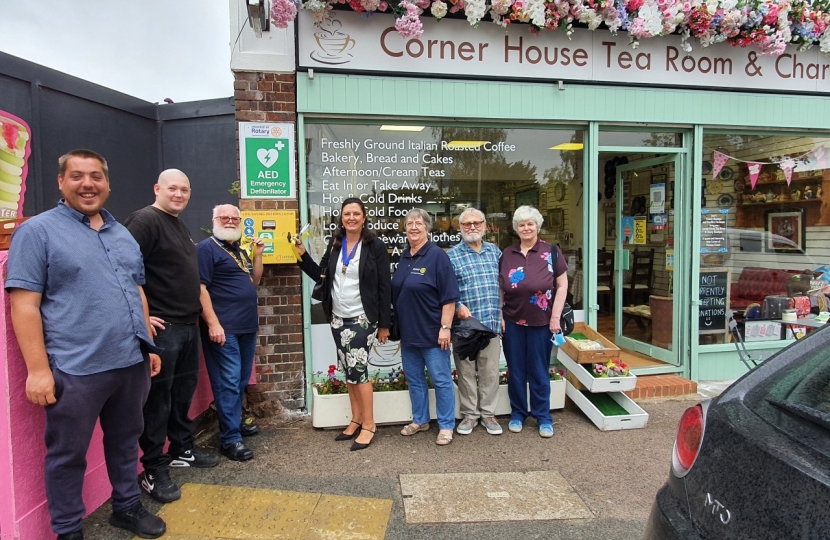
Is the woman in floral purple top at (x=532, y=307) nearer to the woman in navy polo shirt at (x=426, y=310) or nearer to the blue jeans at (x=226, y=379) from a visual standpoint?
the woman in navy polo shirt at (x=426, y=310)

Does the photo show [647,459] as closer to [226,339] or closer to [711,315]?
[711,315]

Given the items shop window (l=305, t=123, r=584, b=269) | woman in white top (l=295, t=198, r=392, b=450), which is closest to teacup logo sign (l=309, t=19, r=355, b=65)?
shop window (l=305, t=123, r=584, b=269)

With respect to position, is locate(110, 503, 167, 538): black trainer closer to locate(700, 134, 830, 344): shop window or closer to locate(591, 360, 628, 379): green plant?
locate(591, 360, 628, 379): green plant

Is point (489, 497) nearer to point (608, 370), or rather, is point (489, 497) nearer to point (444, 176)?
point (608, 370)

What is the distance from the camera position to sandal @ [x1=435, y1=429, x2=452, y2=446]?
13.4 feet

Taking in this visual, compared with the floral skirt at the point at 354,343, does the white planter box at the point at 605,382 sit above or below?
below

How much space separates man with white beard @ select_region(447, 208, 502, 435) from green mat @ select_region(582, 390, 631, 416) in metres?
0.95

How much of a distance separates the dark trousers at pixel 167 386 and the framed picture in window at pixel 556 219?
351cm

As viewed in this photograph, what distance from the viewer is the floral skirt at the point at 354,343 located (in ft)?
13.0

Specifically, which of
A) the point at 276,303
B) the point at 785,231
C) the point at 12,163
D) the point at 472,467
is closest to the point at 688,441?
the point at 472,467

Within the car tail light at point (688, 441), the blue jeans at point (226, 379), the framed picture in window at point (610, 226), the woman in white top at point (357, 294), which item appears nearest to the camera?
the car tail light at point (688, 441)

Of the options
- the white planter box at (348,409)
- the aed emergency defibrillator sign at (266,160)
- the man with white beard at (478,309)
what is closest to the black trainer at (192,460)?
the white planter box at (348,409)

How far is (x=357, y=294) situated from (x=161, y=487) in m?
1.75

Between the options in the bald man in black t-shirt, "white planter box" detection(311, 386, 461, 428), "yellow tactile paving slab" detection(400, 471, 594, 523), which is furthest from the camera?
"white planter box" detection(311, 386, 461, 428)
